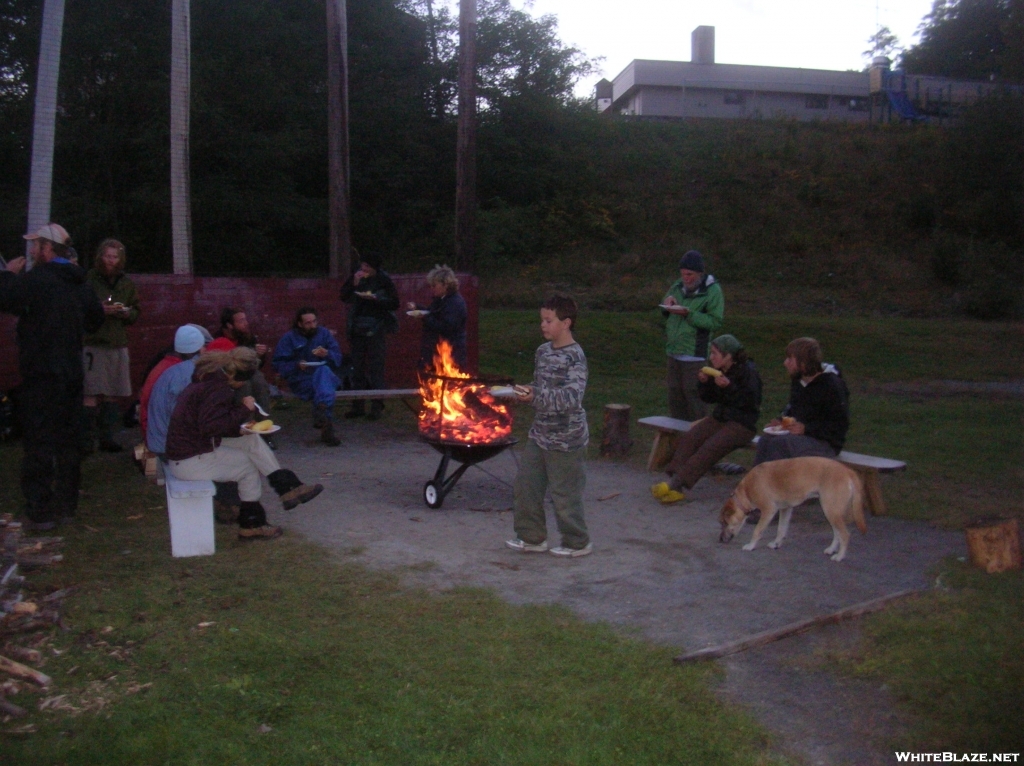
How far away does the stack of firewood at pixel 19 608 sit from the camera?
4461 millimetres

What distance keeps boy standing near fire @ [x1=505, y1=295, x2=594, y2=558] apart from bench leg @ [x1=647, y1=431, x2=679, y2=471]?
2.81 meters

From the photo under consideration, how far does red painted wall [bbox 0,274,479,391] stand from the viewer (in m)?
11.5

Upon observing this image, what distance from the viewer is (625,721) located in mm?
4098

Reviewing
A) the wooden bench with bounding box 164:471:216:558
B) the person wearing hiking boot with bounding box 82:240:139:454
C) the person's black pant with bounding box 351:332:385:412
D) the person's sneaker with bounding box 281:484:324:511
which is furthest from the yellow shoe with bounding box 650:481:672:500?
the person wearing hiking boot with bounding box 82:240:139:454

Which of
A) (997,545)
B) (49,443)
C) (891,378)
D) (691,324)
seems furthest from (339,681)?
(891,378)

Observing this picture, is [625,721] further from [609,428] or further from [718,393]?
[609,428]

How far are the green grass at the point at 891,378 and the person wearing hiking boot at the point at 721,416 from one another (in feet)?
4.52

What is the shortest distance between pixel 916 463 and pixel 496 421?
4.44 m

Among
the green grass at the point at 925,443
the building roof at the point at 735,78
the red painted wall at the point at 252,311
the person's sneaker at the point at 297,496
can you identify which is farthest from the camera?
the building roof at the point at 735,78

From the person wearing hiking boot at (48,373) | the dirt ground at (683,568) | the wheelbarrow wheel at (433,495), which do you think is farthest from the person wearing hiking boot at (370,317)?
the person wearing hiking boot at (48,373)

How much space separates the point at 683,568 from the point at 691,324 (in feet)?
11.4

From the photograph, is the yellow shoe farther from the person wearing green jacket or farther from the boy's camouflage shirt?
the boy's camouflage shirt

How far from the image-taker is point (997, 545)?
6004 mm

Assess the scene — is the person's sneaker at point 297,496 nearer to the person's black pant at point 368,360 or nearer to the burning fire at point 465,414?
the burning fire at point 465,414
